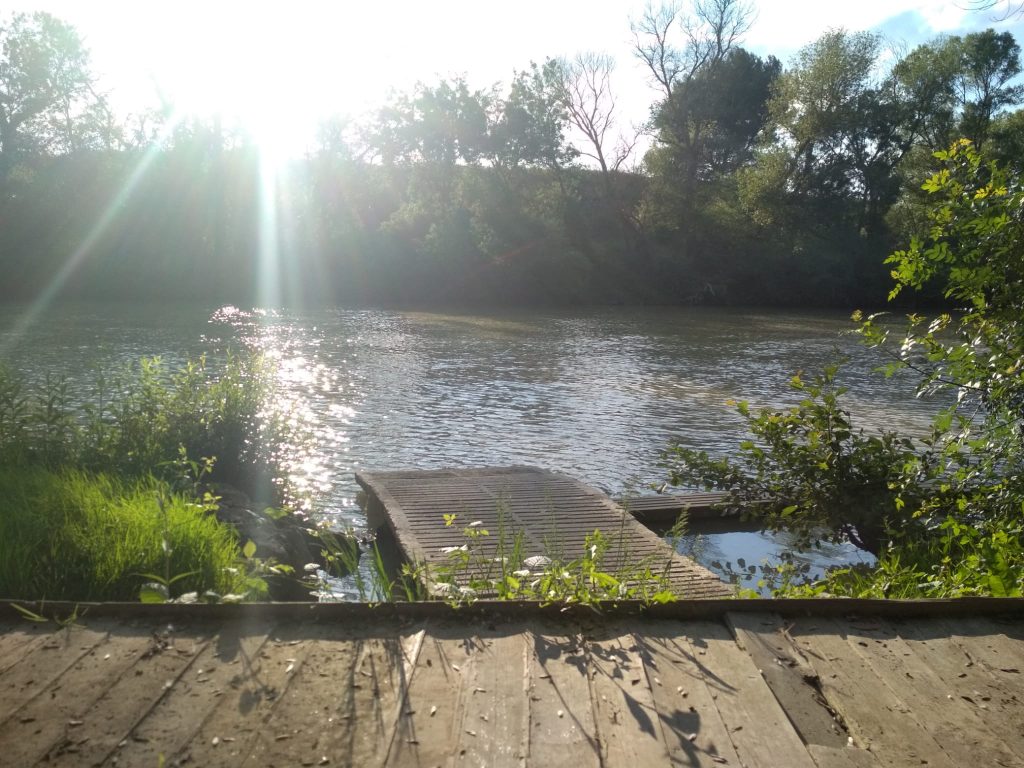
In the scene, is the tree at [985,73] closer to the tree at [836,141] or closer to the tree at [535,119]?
the tree at [836,141]

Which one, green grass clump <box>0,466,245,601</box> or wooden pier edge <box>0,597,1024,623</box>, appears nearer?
wooden pier edge <box>0,597,1024,623</box>

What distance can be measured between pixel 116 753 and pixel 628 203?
141 feet

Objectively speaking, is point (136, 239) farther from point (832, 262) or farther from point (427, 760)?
point (427, 760)

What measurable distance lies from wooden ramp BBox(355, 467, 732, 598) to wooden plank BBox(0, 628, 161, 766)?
6.78ft

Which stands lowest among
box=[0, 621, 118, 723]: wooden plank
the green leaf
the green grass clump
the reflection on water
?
the reflection on water

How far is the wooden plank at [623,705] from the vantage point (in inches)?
81.9

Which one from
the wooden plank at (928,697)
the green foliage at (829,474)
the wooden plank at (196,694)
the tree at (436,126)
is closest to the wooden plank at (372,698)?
the wooden plank at (196,694)

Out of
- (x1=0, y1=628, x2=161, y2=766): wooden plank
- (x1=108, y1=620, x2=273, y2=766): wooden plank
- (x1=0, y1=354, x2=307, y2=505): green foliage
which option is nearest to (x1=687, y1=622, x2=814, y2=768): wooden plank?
(x1=108, y1=620, x2=273, y2=766): wooden plank

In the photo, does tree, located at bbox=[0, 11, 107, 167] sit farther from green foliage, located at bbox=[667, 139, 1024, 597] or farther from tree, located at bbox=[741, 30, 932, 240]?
green foliage, located at bbox=[667, 139, 1024, 597]

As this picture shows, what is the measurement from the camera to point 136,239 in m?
39.2

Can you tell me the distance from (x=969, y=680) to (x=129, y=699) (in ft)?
7.15

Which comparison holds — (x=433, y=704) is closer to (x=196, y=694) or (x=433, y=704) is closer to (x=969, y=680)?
(x=196, y=694)

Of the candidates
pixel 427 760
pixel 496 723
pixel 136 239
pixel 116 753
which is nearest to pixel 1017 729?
pixel 496 723

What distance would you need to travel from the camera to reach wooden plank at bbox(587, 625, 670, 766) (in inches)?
81.9
